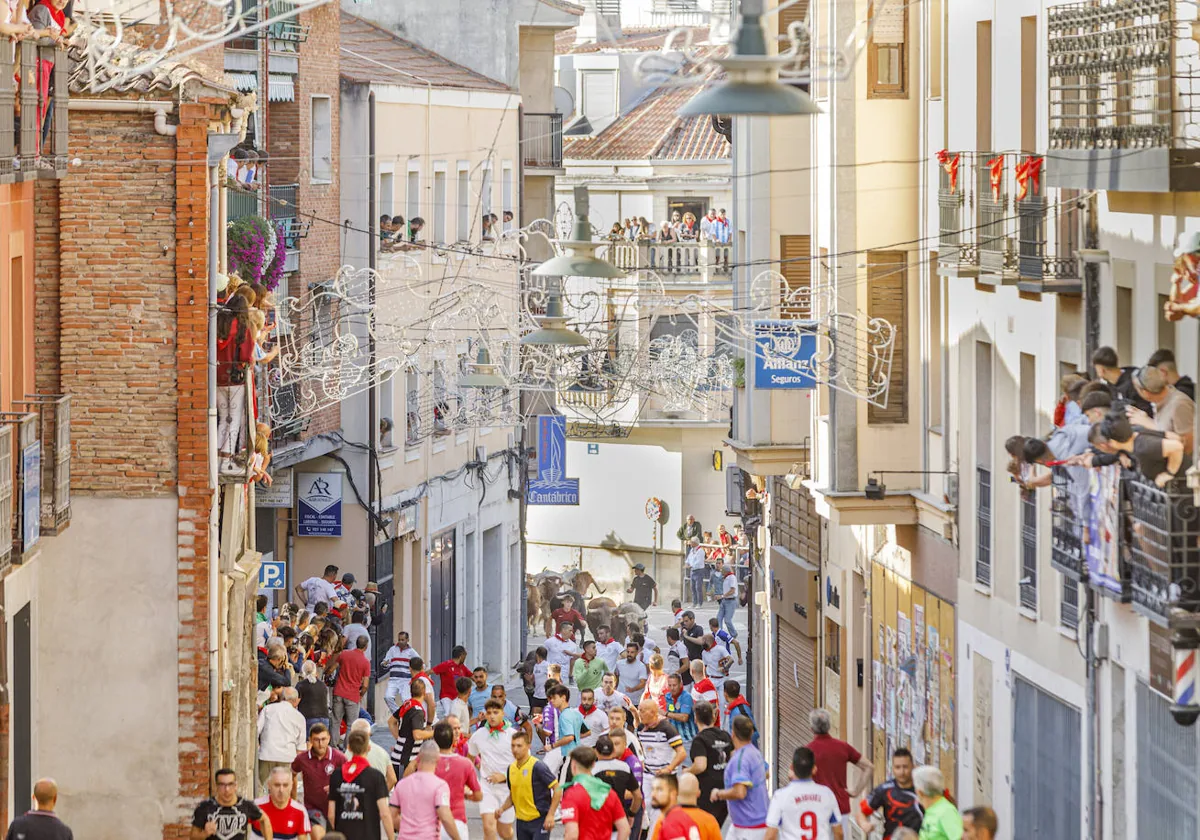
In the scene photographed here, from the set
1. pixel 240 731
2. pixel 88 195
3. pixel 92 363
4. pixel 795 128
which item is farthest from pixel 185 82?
pixel 795 128

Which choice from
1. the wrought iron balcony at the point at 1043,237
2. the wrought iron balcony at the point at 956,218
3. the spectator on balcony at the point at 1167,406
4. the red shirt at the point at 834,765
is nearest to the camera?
the spectator on balcony at the point at 1167,406

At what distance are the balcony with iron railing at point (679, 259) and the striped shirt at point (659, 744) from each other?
41130 millimetres

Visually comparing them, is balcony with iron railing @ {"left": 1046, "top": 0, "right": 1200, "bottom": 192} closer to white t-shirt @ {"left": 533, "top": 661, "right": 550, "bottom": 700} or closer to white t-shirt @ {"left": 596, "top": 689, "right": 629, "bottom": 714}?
white t-shirt @ {"left": 596, "top": 689, "right": 629, "bottom": 714}

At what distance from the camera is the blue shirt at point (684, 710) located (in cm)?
2262

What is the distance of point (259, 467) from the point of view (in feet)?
75.6

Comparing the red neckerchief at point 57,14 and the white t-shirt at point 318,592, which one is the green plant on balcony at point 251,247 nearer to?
the white t-shirt at point 318,592

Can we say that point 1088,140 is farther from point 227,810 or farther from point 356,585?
point 356,585

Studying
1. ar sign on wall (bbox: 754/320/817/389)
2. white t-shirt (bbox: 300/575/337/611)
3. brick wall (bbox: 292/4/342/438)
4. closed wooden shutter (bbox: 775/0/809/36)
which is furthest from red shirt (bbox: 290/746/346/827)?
brick wall (bbox: 292/4/342/438)

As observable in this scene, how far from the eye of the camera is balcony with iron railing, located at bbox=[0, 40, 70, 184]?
1809 cm

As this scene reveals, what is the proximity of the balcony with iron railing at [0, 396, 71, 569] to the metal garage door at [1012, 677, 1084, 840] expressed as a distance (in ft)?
27.4

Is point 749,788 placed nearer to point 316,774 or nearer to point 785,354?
point 316,774

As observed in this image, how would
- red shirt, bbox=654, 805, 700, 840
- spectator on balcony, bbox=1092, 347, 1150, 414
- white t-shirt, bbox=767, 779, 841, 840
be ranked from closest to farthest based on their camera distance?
spectator on balcony, bbox=1092, 347, 1150, 414 < red shirt, bbox=654, 805, 700, 840 < white t-shirt, bbox=767, 779, 841, 840

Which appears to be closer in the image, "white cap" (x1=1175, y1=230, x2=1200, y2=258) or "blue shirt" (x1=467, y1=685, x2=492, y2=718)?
"white cap" (x1=1175, y1=230, x2=1200, y2=258)

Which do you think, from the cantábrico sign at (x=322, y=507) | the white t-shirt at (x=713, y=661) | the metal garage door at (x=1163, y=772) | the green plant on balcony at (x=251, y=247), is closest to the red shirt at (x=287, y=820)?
the metal garage door at (x=1163, y=772)
